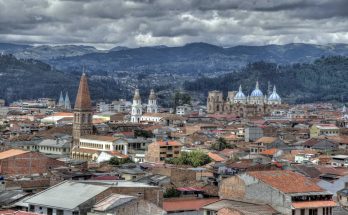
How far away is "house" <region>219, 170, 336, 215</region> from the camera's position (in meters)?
44.0

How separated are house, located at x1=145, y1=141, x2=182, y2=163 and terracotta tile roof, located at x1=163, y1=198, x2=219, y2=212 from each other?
36.6 metres

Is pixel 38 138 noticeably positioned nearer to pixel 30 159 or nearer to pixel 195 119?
pixel 30 159

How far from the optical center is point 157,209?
140 ft

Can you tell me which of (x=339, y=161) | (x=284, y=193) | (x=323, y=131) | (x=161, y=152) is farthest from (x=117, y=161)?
(x=323, y=131)

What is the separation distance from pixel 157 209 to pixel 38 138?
7033 centimetres

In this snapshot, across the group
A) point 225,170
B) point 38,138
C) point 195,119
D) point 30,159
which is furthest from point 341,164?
point 195,119

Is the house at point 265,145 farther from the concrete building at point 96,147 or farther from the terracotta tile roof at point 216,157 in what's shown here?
the concrete building at point 96,147

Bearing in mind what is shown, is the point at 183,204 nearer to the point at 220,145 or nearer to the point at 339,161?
the point at 339,161

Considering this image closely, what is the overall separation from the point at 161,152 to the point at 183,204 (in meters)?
39.5

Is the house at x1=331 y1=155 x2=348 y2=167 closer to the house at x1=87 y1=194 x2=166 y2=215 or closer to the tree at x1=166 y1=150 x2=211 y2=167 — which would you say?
the tree at x1=166 y1=150 x2=211 y2=167

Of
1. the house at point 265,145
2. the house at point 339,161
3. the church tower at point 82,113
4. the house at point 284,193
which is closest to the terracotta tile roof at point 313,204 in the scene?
the house at point 284,193

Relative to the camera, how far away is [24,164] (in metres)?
70.4

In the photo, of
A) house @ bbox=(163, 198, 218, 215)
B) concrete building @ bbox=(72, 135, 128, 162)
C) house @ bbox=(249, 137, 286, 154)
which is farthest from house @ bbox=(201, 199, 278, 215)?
house @ bbox=(249, 137, 286, 154)

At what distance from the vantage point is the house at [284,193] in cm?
4397
